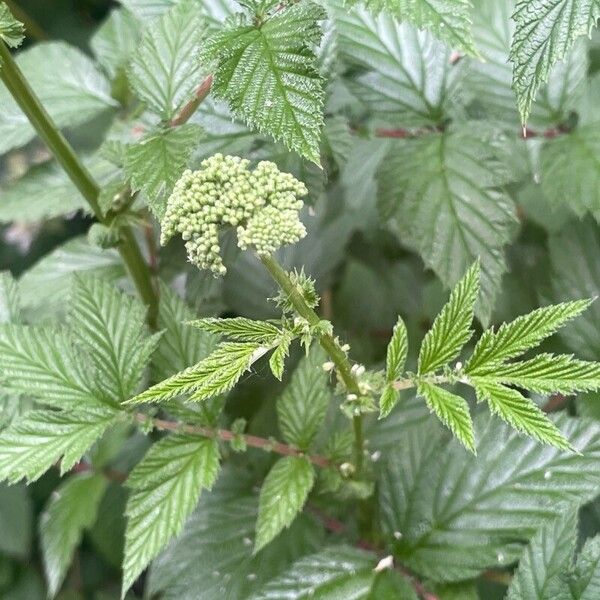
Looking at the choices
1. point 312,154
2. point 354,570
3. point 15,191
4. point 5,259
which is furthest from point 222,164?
point 5,259

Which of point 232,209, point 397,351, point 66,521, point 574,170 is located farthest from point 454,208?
point 66,521

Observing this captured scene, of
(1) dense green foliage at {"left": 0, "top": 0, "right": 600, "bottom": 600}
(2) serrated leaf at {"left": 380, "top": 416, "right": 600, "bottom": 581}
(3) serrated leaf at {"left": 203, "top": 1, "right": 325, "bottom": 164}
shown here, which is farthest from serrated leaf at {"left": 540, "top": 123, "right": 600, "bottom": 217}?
(3) serrated leaf at {"left": 203, "top": 1, "right": 325, "bottom": 164}

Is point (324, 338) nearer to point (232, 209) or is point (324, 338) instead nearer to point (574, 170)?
point (232, 209)

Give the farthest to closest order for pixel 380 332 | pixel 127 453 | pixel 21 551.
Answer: pixel 21 551 → pixel 380 332 → pixel 127 453

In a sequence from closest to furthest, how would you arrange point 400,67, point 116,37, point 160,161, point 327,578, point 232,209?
1. point 232,209
2. point 160,161
3. point 327,578
4. point 400,67
5. point 116,37

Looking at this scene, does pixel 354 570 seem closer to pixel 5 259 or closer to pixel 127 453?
pixel 127 453

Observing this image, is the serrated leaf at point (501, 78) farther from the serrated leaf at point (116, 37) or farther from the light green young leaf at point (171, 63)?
the serrated leaf at point (116, 37)
